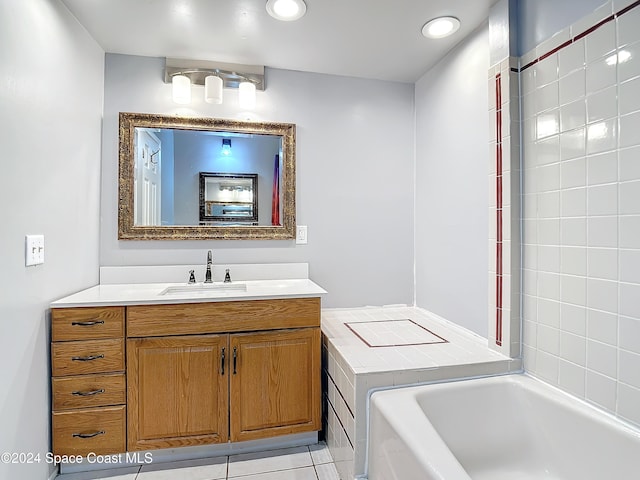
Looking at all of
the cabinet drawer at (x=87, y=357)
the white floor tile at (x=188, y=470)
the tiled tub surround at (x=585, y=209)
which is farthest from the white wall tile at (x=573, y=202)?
the cabinet drawer at (x=87, y=357)

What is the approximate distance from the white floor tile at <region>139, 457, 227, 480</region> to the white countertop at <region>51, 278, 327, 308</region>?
31.7 inches

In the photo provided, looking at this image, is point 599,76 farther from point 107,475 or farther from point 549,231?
point 107,475

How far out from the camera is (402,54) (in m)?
2.13

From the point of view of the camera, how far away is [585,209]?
1.32m

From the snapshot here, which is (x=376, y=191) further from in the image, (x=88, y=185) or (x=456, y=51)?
(x=88, y=185)

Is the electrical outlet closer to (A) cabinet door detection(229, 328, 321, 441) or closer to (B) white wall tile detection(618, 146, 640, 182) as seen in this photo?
(A) cabinet door detection(229, 328, 321, 441)

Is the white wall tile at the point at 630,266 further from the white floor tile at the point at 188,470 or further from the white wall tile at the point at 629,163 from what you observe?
the white floor tile at the point at 188,470

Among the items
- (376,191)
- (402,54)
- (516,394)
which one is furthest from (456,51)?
(516,394)

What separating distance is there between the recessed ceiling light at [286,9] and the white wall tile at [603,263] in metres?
1.62

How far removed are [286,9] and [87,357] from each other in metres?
1.87

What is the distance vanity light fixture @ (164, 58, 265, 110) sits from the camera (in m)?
2.11

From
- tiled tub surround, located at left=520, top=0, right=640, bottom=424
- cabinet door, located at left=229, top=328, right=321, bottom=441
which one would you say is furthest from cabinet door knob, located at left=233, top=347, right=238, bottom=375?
tiled tub surround, located at left=520, top=0, right=640, bottom=424

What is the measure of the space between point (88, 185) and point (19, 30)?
78 cm

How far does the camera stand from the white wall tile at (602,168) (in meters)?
1.21
